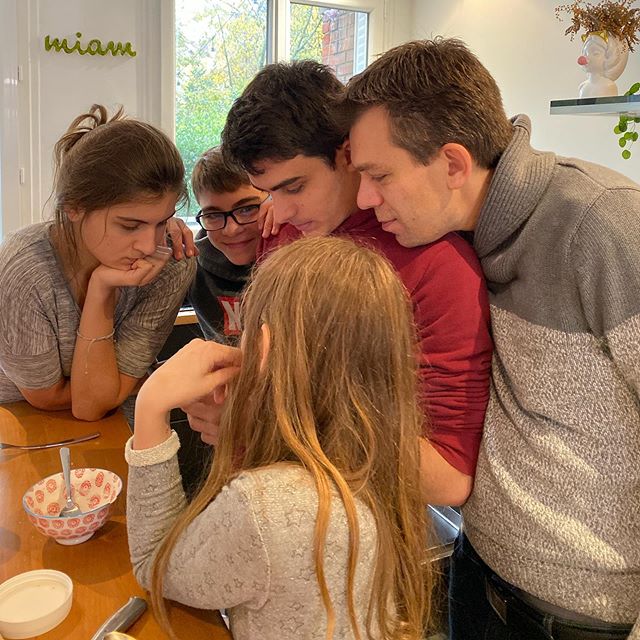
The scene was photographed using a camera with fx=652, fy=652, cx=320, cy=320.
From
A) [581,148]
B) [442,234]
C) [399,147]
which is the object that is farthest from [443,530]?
[581,148]

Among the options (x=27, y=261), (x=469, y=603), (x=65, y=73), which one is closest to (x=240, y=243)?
(x=27, y=261)

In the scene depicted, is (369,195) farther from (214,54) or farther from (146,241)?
(214,54)

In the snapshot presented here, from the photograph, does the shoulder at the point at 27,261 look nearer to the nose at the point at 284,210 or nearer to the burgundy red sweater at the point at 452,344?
the nose at the point at 284,210

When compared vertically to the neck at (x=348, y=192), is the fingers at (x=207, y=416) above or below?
below

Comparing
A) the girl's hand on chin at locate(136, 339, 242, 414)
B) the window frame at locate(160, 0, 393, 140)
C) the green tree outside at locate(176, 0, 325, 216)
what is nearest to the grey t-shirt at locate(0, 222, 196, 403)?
the girl's hand on chin at locate(136, 339, 242, 414)

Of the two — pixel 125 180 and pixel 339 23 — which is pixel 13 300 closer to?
pixel 125 180

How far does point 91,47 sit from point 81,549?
2928 mm

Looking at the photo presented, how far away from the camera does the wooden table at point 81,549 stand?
0.84 meters

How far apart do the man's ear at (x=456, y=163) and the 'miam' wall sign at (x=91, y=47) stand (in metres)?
2.83

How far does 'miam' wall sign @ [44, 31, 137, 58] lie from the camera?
316cm

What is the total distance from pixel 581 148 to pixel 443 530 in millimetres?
1915

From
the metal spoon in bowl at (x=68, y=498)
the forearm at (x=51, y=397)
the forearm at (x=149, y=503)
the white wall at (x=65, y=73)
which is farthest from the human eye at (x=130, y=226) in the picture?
the white wall at (x=65, y=73)

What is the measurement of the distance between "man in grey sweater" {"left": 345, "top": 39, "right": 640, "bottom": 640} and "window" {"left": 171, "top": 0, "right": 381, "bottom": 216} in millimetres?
2649

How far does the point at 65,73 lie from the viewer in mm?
3227
